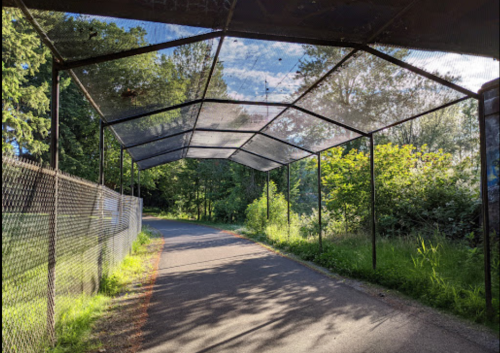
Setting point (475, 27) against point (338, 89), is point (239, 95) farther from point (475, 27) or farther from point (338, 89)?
point (475, 27)

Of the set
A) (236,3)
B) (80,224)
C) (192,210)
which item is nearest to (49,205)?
(80,224)

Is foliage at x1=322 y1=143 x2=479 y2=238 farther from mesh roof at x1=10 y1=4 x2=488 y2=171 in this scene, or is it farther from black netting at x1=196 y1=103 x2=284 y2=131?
black netting at x1=196 y1=103 x2=284 y2=131

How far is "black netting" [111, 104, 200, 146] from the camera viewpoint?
7512 mm

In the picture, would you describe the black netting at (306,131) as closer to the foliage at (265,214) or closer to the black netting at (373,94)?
the black netting at (373,94)

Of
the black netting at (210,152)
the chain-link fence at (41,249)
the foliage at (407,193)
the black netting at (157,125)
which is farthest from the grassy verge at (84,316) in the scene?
the foliage at (407,193)

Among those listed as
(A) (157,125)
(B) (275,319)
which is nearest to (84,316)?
(B) (275,319)

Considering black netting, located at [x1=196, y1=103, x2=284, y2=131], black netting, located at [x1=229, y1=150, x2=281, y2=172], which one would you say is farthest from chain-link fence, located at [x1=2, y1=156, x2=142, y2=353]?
black netting, located at [x1=229, y1=150, x2=281, y2=172]

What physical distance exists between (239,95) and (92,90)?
8.19 feet

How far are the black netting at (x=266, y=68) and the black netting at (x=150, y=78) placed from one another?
281 millimetres

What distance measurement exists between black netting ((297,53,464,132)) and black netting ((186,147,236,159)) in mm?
6450

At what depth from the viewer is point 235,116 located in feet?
25.7

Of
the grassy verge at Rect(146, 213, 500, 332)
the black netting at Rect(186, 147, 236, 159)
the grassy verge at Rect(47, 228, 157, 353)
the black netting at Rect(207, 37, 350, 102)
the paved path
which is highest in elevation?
the black netting at Rect(207, 37, 350, 102)

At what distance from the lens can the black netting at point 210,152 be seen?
12.9 meters

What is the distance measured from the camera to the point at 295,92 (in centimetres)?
614
